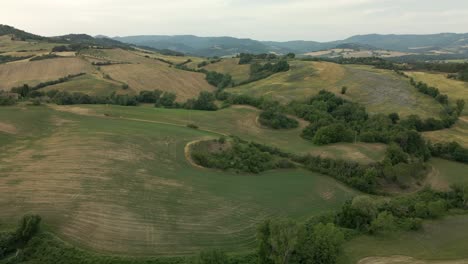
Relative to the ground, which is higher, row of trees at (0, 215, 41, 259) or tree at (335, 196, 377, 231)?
row of trees at (0, 215, 41, 259)

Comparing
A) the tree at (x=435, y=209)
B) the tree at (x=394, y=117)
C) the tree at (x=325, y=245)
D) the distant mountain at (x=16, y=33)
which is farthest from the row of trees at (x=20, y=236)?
the distant mountain at (x=16, y=33)

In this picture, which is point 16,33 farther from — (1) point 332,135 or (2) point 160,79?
(1) point 332,135

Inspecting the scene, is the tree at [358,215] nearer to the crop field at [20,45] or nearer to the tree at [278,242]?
the tree at [278,242]

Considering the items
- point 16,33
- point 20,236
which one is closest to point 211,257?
point 20,236

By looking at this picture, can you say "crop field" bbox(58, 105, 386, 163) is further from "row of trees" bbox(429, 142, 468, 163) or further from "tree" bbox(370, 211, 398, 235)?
"tree" bbox(370, 211, 398, 235)

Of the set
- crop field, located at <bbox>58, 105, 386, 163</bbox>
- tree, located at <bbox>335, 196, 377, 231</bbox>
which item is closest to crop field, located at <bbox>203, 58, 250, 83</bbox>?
crop field, located at <bbox>58, 105, 386, 163</bbox>

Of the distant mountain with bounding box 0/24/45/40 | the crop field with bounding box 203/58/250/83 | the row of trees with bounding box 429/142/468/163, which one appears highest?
the distant mountain with bounding box 0/24/45/40
